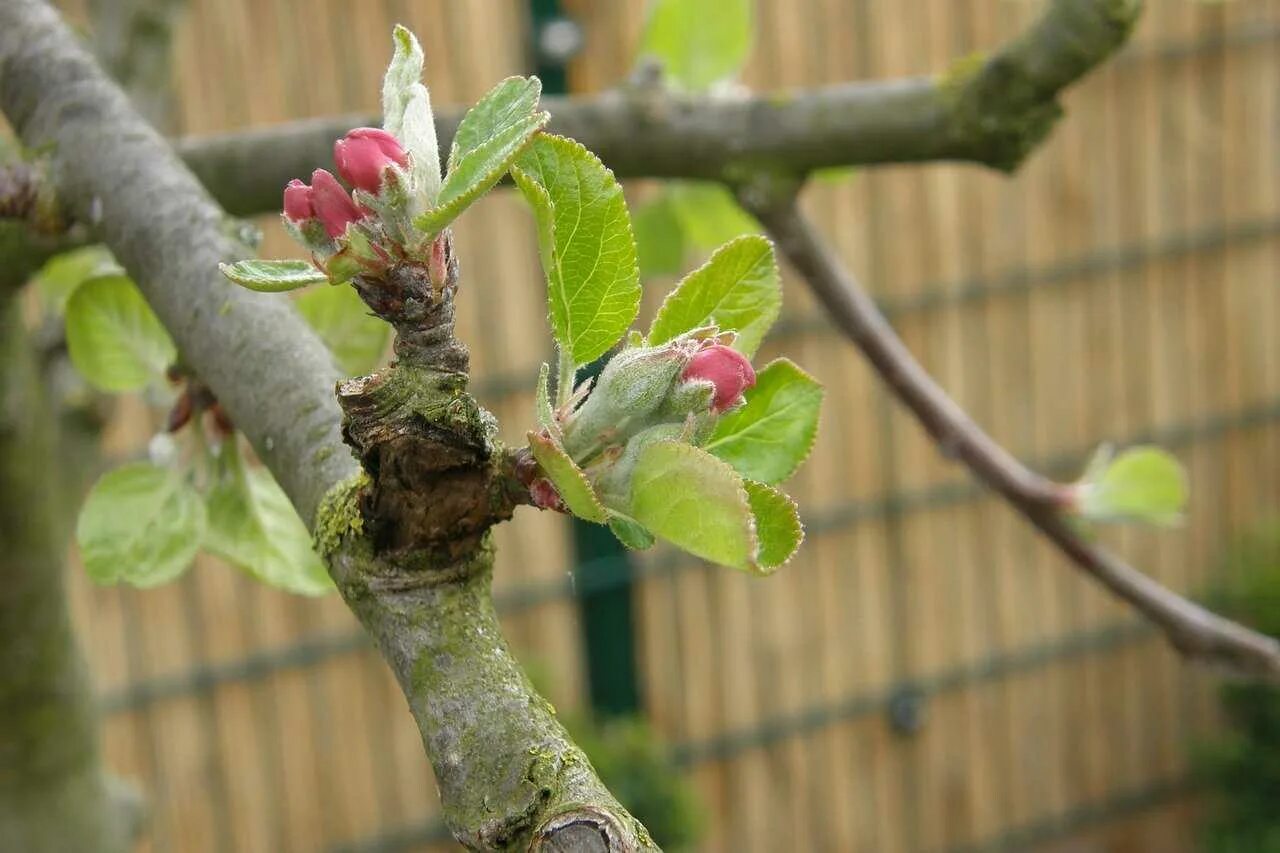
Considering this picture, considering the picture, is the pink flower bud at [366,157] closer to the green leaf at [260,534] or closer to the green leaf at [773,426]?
the green leaf at [773,426]

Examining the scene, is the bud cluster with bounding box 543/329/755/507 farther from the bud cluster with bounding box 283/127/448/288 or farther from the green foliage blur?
the green foliage blur

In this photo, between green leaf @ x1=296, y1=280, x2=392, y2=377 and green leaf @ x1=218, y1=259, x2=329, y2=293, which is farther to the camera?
green leaf @ x1=296, y1=280, x2=392, y2=377

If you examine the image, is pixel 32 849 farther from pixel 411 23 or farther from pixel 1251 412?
pixel 1251 412

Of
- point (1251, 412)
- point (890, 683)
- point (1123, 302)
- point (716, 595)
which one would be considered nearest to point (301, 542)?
point (716, 595)

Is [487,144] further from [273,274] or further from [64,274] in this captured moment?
[64,274]

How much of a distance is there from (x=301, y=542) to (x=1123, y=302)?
296cm

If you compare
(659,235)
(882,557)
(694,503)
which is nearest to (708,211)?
(659,235)

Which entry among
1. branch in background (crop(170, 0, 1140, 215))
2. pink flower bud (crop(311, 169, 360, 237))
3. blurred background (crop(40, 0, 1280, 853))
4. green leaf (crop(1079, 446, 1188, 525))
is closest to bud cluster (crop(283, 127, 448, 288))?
pink flower bud (crop(311, 169, 360, 237))

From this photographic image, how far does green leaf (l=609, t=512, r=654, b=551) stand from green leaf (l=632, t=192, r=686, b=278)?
0.62 meters

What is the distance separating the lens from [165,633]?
89.5 inches

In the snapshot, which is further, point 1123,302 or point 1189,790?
point 1189,790

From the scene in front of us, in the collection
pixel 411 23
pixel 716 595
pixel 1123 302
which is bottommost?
pixel 716 595

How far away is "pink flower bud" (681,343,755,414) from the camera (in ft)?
1.17

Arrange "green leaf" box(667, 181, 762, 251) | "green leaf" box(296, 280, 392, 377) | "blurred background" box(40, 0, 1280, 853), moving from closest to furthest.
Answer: "green leaf" box(296, 280, 392, 377)
"green leaf" box(667, 181, 762, 251)
"blurred background" box(40, 0, 1280, 853)
